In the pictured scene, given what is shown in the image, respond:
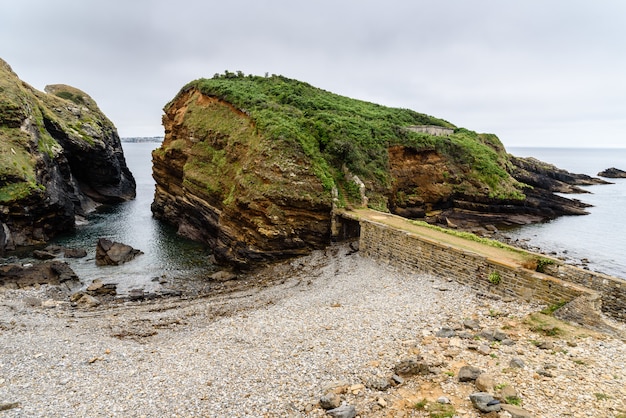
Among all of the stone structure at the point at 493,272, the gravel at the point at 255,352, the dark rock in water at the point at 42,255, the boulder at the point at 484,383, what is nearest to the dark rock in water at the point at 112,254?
the dark rock in water at the point at 42,255

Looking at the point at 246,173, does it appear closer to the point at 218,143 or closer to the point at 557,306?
the point at 218,143

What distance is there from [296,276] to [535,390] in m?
15.6

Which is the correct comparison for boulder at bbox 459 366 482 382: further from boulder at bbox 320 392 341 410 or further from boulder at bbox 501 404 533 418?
boulder at bbox 320 392 341 410

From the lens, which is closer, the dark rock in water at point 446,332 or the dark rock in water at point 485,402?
the dark rock in water at point 485,402

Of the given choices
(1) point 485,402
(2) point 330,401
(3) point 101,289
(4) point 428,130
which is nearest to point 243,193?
(3) point 101,289

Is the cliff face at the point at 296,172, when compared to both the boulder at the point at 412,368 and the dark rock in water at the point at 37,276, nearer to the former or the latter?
the dark rock in water at the point at 37,276

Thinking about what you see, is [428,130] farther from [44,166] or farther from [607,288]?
[44,166]

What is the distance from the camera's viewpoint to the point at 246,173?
28.4 metres

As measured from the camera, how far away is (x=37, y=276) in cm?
2398

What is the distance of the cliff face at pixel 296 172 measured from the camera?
26844 mm

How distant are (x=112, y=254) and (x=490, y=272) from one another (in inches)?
1033

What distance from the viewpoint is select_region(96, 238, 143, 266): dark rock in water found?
2847 cm

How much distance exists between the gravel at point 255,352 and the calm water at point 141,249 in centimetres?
559

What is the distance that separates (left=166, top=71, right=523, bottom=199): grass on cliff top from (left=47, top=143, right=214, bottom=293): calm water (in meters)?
12.0
